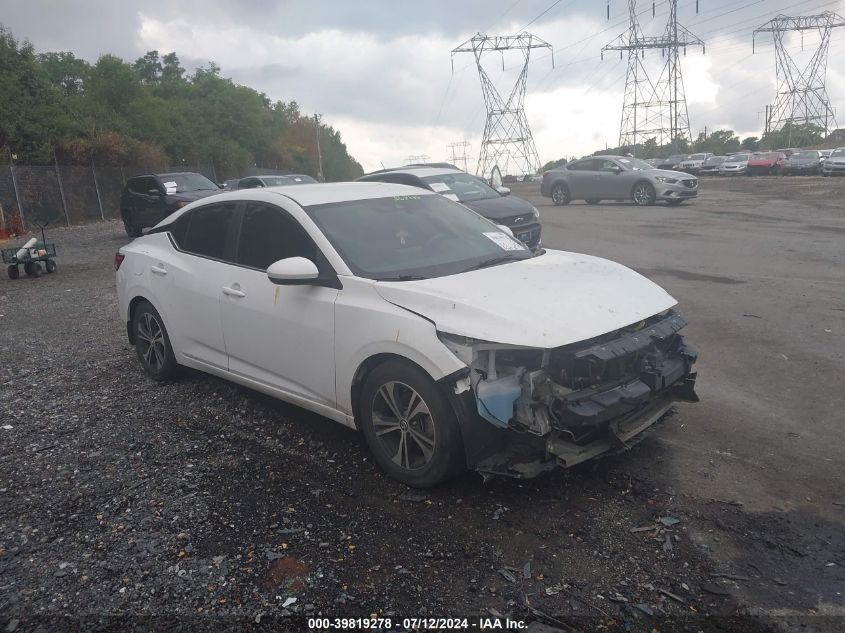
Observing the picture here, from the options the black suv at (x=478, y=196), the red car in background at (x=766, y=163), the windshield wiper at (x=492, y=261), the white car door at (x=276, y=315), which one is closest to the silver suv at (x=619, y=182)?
the black suv at (x=478, y=196)

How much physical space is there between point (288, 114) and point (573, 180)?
85331 millimetres

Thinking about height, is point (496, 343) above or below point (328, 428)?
above

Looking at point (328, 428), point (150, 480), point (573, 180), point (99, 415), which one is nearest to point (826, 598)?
point (328, 428)

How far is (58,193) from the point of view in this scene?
2838cm

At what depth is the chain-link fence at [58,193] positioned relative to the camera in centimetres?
2559

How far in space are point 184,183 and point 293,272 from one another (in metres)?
15.5

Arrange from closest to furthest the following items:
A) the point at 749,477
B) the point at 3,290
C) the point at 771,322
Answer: the point at 749,477 < the point at 771,322 < the point at 3,290

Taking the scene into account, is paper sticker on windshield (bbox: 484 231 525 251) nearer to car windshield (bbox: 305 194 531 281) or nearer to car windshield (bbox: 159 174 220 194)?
car windshield (bbox: 305 194 531 281)

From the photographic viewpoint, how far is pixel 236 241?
16.9 ft

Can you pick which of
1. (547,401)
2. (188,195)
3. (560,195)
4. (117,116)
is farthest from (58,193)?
(547,401)

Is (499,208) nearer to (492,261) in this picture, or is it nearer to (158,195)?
(492,261)

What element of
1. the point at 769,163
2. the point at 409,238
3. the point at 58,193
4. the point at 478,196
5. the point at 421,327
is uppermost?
the point at 58,193

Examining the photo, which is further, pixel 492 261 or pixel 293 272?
pixel 492 261

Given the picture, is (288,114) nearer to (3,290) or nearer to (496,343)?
(3,290)
